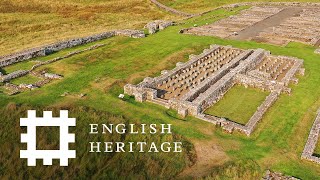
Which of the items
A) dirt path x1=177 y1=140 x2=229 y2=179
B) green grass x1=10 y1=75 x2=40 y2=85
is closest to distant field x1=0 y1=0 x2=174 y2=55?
green grass x1=10 y1=75 x2=40 y2=85

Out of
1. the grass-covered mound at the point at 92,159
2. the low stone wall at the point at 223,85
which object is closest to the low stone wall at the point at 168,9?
the low stone wall at the point at 223,85

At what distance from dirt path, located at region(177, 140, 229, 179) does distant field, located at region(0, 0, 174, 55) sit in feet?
88.9

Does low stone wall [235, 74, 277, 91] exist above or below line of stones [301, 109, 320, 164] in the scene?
above

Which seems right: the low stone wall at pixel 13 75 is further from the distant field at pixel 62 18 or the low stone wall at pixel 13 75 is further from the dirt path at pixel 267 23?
the dirt path at pixel 267 23

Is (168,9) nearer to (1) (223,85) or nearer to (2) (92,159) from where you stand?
(1) (223,85)

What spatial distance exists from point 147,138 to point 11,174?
6725mm

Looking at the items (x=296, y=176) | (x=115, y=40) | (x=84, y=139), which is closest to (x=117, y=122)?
(x=84, y=139)

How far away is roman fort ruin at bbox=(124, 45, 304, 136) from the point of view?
20.3 meters

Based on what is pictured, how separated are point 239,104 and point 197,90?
3.02 metres

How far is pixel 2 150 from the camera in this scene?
54.2 feet

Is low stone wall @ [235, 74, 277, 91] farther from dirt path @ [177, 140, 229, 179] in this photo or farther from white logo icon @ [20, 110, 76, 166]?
white logo icon @ [20, 110, 76, 166]

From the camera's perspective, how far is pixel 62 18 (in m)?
58.2

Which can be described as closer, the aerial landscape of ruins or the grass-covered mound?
the grass-covered mound

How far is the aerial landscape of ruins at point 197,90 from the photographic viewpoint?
16.1m
